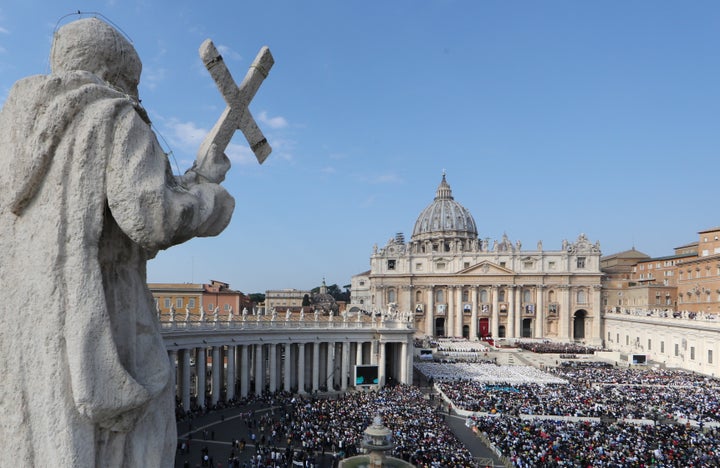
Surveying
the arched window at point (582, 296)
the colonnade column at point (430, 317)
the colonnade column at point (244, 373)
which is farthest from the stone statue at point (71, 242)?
the arched window at point (582, 296)

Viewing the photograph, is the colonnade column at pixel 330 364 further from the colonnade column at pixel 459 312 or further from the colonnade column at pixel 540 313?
the colonnade column at pixel 540 313

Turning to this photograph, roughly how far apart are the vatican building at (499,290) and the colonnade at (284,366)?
44.3 m

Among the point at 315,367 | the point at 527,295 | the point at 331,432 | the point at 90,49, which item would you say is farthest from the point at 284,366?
the point at 527,295

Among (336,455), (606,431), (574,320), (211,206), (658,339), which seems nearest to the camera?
(211,206)

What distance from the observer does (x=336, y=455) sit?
2188cm

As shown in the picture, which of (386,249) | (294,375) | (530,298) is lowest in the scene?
(294,375)

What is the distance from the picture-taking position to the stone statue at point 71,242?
2.79 metres

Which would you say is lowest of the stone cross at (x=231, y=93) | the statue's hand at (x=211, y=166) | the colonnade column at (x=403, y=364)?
the colonnade column at (x=403, y=364)

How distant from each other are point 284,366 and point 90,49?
40.0 metres

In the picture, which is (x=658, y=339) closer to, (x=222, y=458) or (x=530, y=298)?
(x=530, y=298)

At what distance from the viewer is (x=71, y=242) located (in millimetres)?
2816

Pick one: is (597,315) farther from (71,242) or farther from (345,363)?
(71,242)

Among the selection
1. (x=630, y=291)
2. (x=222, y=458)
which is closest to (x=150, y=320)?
(x=222, y=458)

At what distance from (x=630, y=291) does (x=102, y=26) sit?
4207 inches
